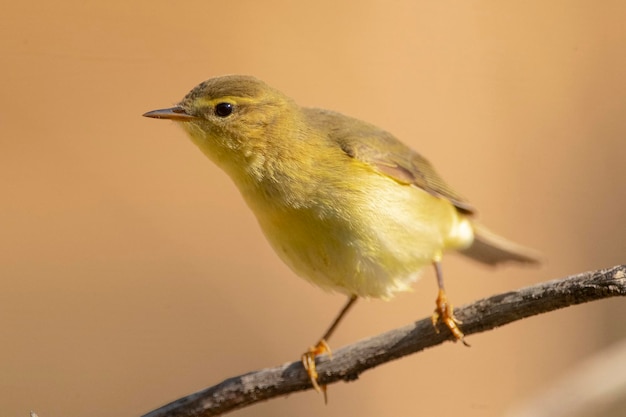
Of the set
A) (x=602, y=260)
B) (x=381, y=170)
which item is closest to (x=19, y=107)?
(x=381, y=170)

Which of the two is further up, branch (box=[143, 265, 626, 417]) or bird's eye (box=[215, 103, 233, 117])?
bird's eye (box=[215, 103, 233, 117])

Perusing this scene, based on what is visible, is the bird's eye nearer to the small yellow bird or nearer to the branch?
the small yellow bird

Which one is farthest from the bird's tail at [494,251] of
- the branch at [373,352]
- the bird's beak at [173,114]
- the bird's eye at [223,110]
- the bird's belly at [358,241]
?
the bird's beak at [173,114]

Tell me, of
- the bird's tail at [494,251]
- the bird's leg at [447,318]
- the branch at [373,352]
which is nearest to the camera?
the branch at [373,352]

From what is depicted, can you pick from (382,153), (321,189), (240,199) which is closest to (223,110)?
(321,189)

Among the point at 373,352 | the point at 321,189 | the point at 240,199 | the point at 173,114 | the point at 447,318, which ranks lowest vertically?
the point at 373,352

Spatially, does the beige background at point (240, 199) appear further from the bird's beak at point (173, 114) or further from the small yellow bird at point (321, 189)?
the bird's beak at point (173, 114)

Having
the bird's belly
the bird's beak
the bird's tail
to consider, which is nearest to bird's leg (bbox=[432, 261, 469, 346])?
the bird's belly

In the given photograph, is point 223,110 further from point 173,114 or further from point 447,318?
point 447,318
